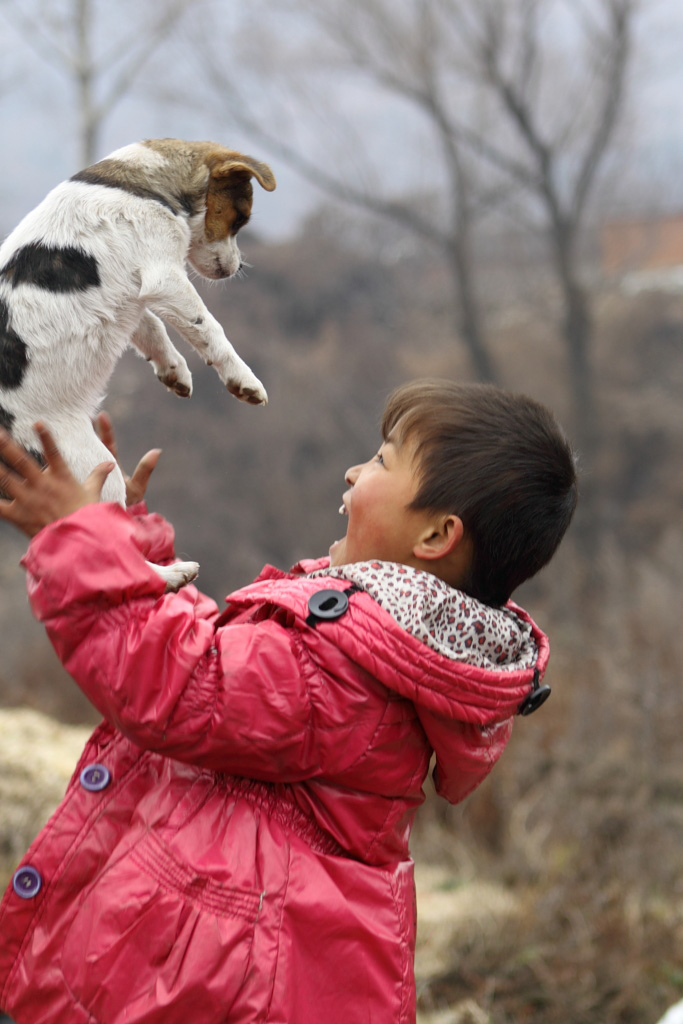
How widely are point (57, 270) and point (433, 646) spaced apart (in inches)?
31.8

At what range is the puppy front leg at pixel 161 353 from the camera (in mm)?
1556

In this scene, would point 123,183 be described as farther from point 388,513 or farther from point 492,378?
point 492,378

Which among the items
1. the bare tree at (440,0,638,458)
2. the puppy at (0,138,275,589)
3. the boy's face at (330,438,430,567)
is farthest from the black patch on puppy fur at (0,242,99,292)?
the bare tree at (440,0,638,458)

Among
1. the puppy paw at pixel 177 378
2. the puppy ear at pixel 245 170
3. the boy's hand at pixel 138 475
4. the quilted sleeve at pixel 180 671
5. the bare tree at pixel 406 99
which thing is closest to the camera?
the quilted sleeve at pixel 180 671

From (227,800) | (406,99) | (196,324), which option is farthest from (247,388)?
(406,99)

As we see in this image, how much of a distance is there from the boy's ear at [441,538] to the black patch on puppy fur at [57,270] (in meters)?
0.65

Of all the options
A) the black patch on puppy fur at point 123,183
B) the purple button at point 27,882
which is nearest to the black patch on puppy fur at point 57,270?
the black patch on puppy fur at point 123,183

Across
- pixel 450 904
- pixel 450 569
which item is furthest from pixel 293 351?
pixel 450 569

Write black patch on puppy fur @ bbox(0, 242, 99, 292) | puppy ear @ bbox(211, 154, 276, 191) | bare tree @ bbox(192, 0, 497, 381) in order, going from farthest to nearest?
bare tree @ bbox(192, 0, 497, 381) < puppy ear @ bbox(211, 154, 276, 191) < black patch on puppy fur @ bbox(0, 242, 99, 292)

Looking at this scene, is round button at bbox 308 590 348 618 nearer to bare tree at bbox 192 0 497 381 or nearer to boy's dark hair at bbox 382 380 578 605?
boy's dark hair at bbox 382 380 578 605

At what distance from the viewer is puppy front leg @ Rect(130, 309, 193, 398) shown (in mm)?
1556

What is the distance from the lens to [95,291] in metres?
1.36

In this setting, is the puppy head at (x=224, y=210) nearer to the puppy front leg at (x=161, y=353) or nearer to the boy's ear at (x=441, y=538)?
the puppy front leg at (x=161, y=353)

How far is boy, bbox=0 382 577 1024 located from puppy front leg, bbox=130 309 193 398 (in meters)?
0.30
